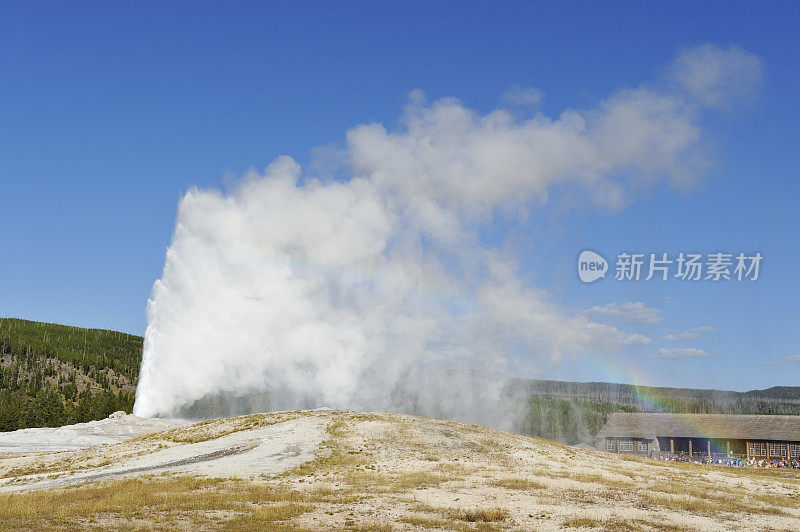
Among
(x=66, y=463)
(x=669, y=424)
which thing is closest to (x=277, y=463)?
(x=66, y=463)

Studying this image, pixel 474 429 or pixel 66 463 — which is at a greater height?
pixel 474 429

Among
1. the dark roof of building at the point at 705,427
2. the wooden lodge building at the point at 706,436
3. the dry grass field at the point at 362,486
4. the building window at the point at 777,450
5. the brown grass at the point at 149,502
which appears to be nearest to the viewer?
the brown grass at the point at 149,502

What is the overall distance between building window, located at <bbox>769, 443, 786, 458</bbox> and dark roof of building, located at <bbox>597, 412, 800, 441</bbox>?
4.00 feet

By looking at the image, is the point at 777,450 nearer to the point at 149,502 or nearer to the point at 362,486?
the point at 362,486

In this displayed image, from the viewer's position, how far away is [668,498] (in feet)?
112

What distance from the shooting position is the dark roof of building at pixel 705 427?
3241 inches

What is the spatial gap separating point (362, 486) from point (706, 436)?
65656 mm

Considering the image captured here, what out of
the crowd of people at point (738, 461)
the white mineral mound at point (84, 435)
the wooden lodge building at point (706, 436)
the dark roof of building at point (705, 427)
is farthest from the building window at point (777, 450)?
the white mineral mound at point (84, 435)

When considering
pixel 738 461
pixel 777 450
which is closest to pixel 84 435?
pixel 738 461

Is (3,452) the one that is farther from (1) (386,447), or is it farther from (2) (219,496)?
(2) (219,496)

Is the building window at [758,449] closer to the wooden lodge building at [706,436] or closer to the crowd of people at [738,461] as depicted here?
the wooden lodge building at [706,436]

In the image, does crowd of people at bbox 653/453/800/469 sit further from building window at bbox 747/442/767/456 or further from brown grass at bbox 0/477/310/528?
brown grass at bbox 0/477/310/528

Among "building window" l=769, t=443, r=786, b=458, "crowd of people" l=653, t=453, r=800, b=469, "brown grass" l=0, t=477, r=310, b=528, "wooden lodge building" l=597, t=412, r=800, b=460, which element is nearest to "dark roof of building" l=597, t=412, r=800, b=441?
"wooden lodge building" l=597, t=412, r=800, b=460

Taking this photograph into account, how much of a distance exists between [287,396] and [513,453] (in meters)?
82.6
